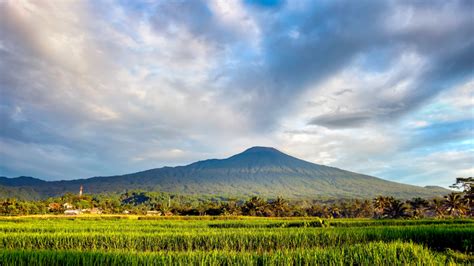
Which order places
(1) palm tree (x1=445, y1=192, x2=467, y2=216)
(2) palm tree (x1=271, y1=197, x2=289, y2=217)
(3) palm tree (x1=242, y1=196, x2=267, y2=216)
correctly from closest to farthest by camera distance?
(1) palm tree (x1=445, y1=192, x2=467, y2=216)
(3) palm tree (x1=242, y1=196, x2=267, y2=216)
(2) palm tree (x1=271, y1=197, x2=289, y2=217)

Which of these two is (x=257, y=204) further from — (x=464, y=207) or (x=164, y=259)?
(x=164, y=259)

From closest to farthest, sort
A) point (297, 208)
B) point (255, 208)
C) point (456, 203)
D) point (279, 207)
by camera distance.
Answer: point (456, 203) < point (255, 208) < point (279, 207) < point (297, 208)

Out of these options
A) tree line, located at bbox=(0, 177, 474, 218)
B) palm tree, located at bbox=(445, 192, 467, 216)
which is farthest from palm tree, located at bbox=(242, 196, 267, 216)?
palm tree, located at bbox=(445, 192, 467, 216)

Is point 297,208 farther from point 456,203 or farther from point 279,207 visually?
point 456,203

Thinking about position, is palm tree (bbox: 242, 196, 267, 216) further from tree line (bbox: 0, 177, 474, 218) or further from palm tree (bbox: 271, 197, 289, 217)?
palm tree (bbox: 271, 197, 289, 217)

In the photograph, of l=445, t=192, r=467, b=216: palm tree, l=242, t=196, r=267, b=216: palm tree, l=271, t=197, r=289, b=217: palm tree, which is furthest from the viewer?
l=271, t=197, r=289, b=217: palm tree

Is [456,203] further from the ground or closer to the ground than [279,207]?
further from the ground

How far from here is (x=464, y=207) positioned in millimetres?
54750

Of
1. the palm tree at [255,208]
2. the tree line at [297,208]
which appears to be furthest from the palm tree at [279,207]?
the palm tree at [255,208]

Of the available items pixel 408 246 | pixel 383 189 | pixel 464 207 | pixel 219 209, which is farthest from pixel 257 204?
pixel 383 189

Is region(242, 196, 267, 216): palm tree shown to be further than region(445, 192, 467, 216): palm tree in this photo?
Yes

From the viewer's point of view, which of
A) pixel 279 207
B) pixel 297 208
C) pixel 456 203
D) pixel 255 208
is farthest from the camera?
pixel 297 208

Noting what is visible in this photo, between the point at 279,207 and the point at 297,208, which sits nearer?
the point at 279,207

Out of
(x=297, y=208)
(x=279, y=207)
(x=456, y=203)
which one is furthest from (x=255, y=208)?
(x=456, y=203)
